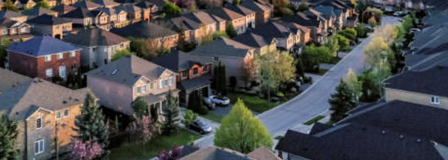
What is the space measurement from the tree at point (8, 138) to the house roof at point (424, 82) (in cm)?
2705

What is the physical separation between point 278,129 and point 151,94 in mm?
11252

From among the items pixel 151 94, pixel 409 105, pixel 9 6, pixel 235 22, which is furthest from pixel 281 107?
pixel 9 6

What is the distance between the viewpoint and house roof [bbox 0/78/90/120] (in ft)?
127

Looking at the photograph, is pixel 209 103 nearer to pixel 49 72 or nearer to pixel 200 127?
pixel 200 127

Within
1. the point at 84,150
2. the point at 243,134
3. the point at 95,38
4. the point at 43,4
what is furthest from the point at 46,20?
the point at 243,134

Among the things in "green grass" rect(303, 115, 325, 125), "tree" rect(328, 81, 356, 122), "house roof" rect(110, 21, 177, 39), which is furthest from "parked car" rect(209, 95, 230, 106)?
"house roof" rect(110, 21, 177, 39)

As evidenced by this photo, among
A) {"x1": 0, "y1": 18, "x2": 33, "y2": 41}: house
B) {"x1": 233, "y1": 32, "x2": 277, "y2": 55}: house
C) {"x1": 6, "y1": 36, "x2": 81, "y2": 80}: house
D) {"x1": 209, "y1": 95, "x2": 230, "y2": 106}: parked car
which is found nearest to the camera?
{"x1": 209, "y1": 95, "x2": 230, "y2": 106}: parked car

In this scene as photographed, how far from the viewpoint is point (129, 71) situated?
165 feet

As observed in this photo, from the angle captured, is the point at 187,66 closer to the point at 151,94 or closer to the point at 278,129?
the point at 151,94

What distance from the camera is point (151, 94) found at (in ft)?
164

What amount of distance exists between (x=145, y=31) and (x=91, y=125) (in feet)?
110

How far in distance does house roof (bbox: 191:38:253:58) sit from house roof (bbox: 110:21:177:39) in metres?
8.74

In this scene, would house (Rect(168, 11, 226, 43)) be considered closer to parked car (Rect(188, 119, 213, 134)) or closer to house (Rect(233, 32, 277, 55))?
house (Rect(233, 32, 277, 55))

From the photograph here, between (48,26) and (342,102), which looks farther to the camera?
(48,26)
